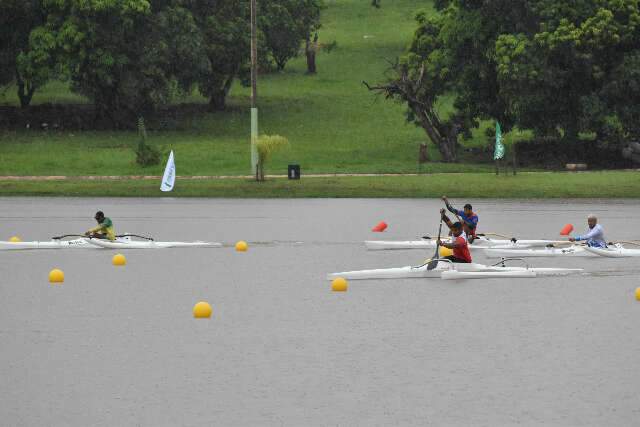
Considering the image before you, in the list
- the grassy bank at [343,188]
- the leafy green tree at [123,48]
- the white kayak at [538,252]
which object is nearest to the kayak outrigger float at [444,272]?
the white kayak at [538,252]

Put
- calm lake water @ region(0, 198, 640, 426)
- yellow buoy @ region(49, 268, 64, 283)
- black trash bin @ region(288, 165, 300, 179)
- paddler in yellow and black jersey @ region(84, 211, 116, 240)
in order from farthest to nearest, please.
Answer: black trash bin @ region(288, 165, 300, 179)
paddler in yellow and black jersey @ region(84, 211, 116, 240)
yellow buoy @ region(49, 268, 64, 283)
calm lake water @ region(0, 198, 640, 426)

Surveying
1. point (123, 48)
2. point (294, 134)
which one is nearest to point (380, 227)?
point (123, 48)

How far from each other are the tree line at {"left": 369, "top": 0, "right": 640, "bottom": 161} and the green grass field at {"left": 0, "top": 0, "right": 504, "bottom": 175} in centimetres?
419

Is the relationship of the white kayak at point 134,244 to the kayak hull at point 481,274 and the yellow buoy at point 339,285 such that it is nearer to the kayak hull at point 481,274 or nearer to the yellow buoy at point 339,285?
the yellow buoy at point 339,285

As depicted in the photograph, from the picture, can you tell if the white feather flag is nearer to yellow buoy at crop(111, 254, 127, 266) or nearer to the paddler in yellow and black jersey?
the paddler in yellow and black jersey

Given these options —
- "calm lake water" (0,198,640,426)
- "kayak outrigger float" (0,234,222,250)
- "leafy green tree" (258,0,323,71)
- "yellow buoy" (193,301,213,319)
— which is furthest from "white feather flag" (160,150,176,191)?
"leafy green tree" (258,0,323,71)

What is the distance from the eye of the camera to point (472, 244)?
119ft

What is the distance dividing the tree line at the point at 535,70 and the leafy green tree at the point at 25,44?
21.8 m

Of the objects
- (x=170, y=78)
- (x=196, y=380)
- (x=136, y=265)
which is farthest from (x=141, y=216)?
(x=170, y=78)

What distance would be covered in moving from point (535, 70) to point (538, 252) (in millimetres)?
35861

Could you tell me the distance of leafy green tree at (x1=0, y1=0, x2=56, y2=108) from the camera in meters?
77.7

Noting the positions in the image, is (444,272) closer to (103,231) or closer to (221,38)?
(103,231)

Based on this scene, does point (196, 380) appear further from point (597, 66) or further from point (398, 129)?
point (398, 129)

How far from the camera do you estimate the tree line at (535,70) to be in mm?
67375
